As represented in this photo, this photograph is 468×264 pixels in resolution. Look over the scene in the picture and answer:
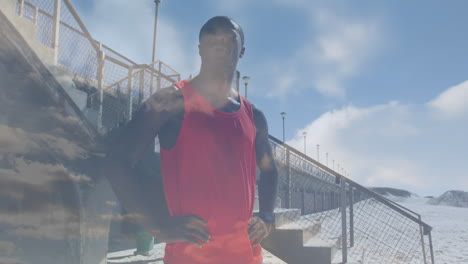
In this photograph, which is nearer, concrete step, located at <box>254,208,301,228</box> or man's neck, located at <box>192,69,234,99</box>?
man's neck, located at <box>192,69,234,99</box>

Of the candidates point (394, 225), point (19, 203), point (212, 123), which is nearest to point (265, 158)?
point (212, 123)

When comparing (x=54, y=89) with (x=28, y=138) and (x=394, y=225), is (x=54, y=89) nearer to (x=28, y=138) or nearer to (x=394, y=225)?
(x=28, y=138)

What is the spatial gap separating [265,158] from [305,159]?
390 cm

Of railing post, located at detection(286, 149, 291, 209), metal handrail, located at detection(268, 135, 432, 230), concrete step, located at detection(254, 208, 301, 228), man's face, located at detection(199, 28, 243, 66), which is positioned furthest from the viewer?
railing post, located at detection(286, 149, 291, 209)

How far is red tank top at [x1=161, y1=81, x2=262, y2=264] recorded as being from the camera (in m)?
1.05

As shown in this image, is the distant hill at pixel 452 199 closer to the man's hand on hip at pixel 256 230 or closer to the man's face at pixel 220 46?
the man's hand on hip at pixel 256 230

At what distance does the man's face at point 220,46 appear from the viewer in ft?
3.67

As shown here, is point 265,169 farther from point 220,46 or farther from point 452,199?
point 452,199

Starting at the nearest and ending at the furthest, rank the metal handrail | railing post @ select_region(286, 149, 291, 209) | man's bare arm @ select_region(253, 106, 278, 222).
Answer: man's bare arm @ select_region(253, 106, 278, 222)
the metal handrail
railing post @ select_region(286, 149, 291, 209)

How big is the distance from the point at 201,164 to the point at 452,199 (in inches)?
2107

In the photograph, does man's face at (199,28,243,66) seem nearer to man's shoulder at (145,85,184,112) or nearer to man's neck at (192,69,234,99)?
man's neck at (192,69,234,99)

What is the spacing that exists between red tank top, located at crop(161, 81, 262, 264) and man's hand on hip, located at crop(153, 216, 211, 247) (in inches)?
1.4

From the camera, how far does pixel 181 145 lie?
40.8 inches

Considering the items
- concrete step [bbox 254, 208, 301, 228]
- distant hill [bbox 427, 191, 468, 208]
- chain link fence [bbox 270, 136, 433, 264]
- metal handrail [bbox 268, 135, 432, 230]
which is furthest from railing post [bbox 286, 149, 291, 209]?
distant hill [bbox 427, 191, 468, 208]
